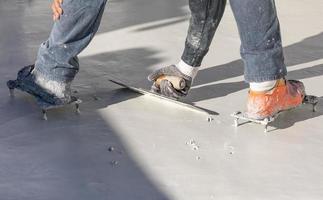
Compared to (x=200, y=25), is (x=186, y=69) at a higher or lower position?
lower

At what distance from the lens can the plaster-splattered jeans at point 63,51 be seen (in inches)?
75.7

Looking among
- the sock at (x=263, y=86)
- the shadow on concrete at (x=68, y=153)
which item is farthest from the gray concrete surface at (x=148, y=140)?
the sock at (x=263, y=86)

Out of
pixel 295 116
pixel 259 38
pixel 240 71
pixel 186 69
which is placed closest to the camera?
pixel 259 38

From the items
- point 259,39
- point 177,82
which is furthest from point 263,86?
point 177,82

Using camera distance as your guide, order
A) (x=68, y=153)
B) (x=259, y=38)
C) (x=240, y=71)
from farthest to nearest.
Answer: (x=240, y=71) → (x=259, y=38) → (x=68, y=153)

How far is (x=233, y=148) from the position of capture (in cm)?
186

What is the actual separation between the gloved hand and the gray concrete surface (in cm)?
5

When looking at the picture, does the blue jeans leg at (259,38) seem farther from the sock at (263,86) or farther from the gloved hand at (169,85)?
the gloved hand at (169,85)

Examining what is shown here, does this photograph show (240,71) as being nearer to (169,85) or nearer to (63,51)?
(169,85)

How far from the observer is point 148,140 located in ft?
6.19

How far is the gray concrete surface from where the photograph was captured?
162cm

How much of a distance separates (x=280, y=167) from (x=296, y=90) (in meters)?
0.38

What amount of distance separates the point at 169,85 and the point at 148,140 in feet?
1.16

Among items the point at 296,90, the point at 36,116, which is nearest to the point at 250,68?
the point at 296,90
